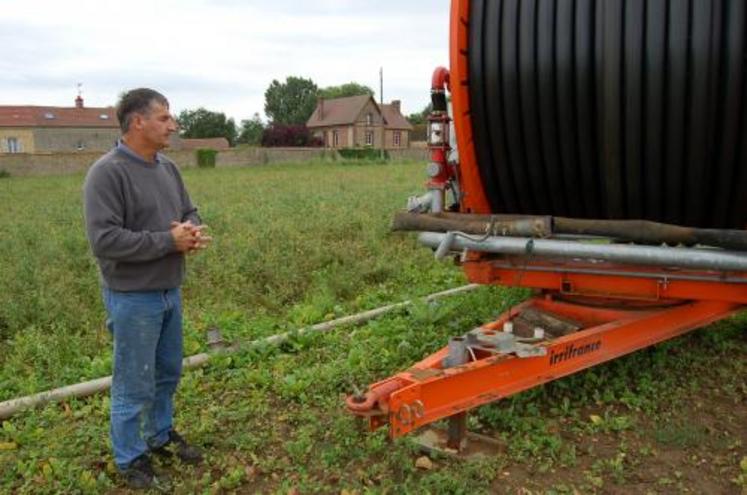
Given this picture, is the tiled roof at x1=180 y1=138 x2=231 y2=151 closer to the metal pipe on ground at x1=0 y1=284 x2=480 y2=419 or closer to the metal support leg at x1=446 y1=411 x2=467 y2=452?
the metal pipe on ground at x1=0 y1=284 x2=480 y2=419

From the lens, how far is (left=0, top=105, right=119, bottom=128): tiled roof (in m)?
67.8

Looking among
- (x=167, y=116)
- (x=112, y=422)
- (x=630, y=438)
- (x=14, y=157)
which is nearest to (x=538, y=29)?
(x=167, y=116)

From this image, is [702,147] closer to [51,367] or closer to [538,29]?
[538,29]

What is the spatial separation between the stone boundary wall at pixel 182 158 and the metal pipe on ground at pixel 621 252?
2670cm

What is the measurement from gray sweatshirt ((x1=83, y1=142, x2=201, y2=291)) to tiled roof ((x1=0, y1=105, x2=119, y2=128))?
6851 cm

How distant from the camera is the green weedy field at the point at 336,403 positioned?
12.2ft

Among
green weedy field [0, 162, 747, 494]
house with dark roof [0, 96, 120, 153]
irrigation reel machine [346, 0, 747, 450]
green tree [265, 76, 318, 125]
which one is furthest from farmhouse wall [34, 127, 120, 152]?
irrigation reel machine [346, 0, 747, 450]

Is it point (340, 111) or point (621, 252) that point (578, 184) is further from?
point (340, 111)

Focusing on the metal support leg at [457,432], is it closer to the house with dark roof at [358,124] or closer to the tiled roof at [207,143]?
the tiled roof at [207,143]

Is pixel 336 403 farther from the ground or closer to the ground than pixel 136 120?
closer to the ground

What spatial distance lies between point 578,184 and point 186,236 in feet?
7.21

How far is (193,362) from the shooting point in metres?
5.23

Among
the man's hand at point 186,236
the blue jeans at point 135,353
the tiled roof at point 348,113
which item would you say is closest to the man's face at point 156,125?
the man's hand at point 186,236

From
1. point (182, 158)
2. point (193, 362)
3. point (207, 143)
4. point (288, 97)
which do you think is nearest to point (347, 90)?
point (288, 97)
